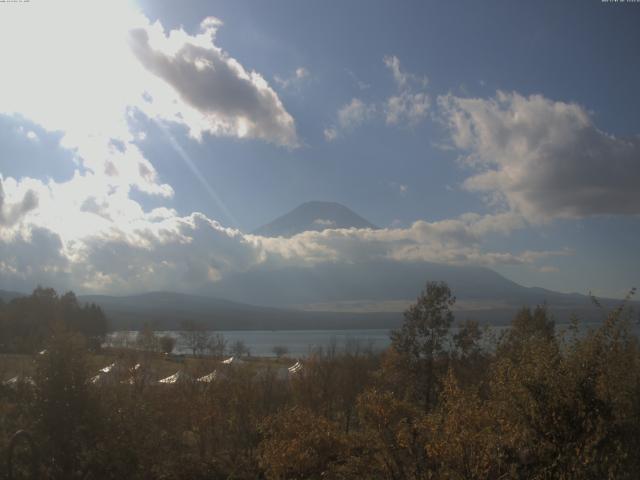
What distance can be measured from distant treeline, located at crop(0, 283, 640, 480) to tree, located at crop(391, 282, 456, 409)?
A: 8798 millimetres

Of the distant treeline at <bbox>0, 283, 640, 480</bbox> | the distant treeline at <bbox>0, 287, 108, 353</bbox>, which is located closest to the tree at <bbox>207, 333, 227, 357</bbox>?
the distant treeline at <bbox>0, 287, 108, 353</bbox>

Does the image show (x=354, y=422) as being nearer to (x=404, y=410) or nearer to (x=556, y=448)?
(x=404, y=410)

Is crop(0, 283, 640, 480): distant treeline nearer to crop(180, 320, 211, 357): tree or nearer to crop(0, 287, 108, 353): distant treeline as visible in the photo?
crop(0, 287, 108, 353): distant treeline

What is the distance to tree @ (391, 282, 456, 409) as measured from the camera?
26.2 metres

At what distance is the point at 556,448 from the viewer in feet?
28.2

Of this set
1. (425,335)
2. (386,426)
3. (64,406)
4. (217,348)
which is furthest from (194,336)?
(386,426)

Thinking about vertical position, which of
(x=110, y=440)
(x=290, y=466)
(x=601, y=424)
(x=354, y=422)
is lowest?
(x=354, y=422)

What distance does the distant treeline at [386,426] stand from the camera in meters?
8.84

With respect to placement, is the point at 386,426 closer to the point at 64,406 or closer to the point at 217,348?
the point at 64,406

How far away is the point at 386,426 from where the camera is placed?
10.6m

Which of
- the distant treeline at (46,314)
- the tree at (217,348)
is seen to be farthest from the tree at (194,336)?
the distant treeline at (46,314)

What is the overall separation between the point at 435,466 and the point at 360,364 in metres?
30.5

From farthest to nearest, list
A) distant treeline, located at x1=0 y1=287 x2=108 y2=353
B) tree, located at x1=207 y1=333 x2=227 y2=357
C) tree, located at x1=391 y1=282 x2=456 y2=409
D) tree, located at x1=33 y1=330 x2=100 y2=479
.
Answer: distant treeline, located at x1=0 y1=287 x2=108 y2=353 < tree, located at x1=207 y1=333 x2=227 y2=357 < tree, located at x1=391 y1=282 x2=456 y2=409 < tree, located at x1=33 y1=330 x2=100 y2=479

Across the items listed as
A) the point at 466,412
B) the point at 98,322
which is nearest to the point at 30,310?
the point at 98,322
